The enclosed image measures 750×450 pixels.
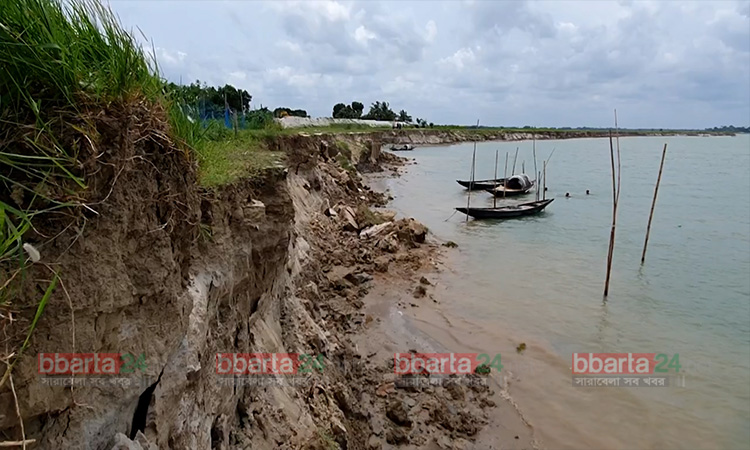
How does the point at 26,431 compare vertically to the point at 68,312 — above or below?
below

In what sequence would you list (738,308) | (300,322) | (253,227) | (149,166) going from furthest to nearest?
1. (738,308)
2. (300,322)
3. (253,227)
4. (149,166)

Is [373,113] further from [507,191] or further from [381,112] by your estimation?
[507,191]

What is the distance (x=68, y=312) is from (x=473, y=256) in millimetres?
15259

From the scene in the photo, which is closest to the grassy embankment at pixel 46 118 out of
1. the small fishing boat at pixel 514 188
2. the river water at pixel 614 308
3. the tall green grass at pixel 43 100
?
the tall green grass at pixel 43 100

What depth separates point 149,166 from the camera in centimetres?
264

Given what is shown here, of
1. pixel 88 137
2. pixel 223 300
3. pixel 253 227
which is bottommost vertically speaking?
pixel 223 300

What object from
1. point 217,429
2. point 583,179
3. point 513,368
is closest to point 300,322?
point 217,429

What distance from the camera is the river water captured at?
7184 mm

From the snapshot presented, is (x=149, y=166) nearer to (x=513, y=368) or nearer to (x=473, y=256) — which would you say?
(x=513, y=368)

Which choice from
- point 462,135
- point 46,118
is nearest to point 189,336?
point 46,118

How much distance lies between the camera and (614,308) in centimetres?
1192

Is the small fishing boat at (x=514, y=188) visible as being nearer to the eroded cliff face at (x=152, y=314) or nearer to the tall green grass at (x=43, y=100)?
the eroded cliff face at (x=152, y=314)

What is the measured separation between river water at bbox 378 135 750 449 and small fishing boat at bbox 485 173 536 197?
4485mm

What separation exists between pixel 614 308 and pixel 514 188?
73.5 feet
